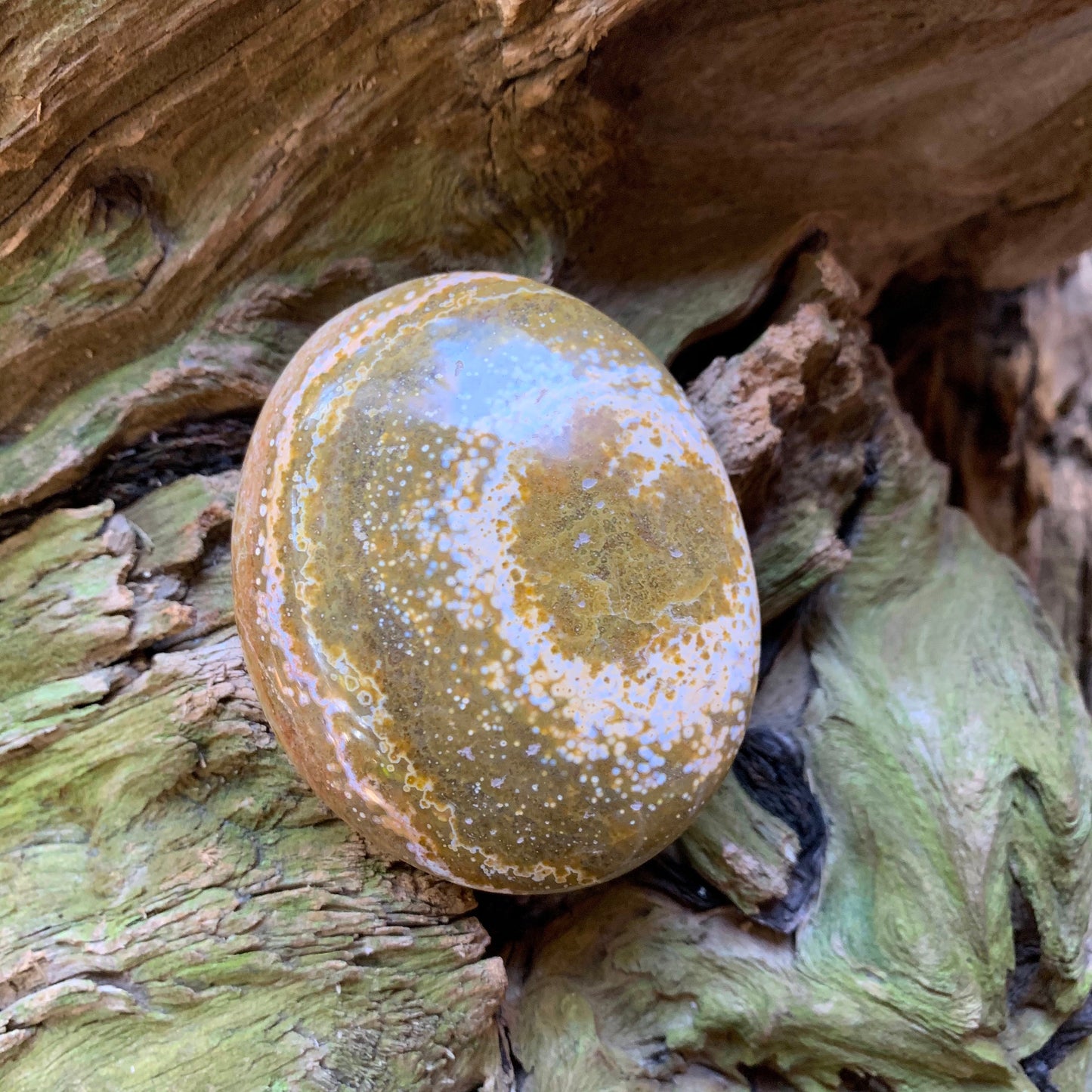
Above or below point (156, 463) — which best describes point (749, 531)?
below

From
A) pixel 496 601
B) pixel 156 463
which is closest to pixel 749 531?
pixel 496 601

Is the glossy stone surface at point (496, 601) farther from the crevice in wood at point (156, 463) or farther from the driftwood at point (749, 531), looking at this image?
the crevice in wood at point (156, 463)

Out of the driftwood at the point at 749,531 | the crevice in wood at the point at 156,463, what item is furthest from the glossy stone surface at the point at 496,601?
the crevice in wood at the point at 156,463

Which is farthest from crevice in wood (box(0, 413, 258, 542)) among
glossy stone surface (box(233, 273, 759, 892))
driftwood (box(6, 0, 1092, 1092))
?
glossy stone surface (box(233, 273, 759, 892))

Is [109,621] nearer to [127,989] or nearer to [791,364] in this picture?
[127,989]

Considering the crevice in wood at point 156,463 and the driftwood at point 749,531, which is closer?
the driftwood at point 749,531

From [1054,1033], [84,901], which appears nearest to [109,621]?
[84,901]

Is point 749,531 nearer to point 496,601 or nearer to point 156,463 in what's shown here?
point 496,601
